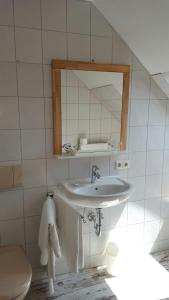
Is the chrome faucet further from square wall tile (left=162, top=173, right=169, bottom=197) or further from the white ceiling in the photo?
the white ceiling

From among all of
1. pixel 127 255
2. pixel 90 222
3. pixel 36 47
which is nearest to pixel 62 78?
pixel 36 47

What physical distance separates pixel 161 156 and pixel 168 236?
2.92ft

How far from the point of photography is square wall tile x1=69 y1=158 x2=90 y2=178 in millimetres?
1993

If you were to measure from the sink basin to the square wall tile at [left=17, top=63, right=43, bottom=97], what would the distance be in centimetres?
74

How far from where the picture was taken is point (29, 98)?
1.78 m

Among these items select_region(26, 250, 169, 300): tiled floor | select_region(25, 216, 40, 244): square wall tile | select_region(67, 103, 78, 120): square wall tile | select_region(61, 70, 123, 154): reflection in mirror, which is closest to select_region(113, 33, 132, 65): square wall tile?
select_region(61, 70, 123, 154): reflection in mirror

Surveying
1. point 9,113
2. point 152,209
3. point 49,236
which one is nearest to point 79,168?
point 49,236

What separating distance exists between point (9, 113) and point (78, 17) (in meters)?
0.88

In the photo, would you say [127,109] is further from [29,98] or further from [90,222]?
[90,222]

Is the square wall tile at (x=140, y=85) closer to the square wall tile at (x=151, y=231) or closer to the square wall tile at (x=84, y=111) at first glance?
the square wall tile at (x=84, y=111)

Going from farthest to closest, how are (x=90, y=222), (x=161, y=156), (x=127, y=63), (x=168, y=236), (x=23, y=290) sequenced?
1. (x=168, y=236)
2. (x=161, y=156)
3. (x=90, y=222)
4. (x=127, y=63)
5. (x=23, y=290)

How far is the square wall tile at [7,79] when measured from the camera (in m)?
1.68

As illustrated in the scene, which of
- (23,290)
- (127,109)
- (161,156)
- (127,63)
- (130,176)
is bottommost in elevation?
(23,290)

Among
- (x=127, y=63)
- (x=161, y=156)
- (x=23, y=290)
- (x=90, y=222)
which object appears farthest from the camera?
(x=161, y=156)
